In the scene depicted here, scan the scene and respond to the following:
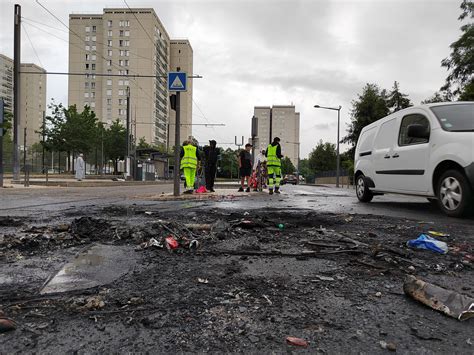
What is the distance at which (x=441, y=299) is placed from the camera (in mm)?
2123

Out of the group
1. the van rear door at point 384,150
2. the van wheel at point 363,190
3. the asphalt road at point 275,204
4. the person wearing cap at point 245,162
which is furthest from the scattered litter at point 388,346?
the person wearing cap at point 245,162

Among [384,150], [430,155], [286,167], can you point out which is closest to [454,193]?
[430,155]

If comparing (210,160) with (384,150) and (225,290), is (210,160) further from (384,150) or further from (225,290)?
(225,290)

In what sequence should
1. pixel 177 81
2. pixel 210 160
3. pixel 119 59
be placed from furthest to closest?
1. pixel 119 59
2. pixel 210 160
3. pixel 177 81

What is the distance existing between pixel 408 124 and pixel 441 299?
18.1 feet

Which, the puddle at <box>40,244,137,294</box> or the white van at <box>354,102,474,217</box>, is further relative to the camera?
the white van at <box>354,102,474,217</box>

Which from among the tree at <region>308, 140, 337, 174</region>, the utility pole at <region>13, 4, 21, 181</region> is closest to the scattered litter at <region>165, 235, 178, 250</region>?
the utility pole at <region>13, 4, 21, 181</region>

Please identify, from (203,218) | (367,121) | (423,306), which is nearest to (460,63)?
(367,121)

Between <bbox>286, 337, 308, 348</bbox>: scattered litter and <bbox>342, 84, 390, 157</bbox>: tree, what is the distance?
1556 inches

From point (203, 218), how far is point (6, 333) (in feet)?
12.2

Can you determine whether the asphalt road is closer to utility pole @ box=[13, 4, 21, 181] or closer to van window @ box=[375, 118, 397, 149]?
van window @ box=[375, 118, 397, 149]

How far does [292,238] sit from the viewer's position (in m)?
3.93

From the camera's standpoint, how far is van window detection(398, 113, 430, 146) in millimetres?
6407

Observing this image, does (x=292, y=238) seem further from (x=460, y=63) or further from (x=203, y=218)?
(x=460, y=63)
